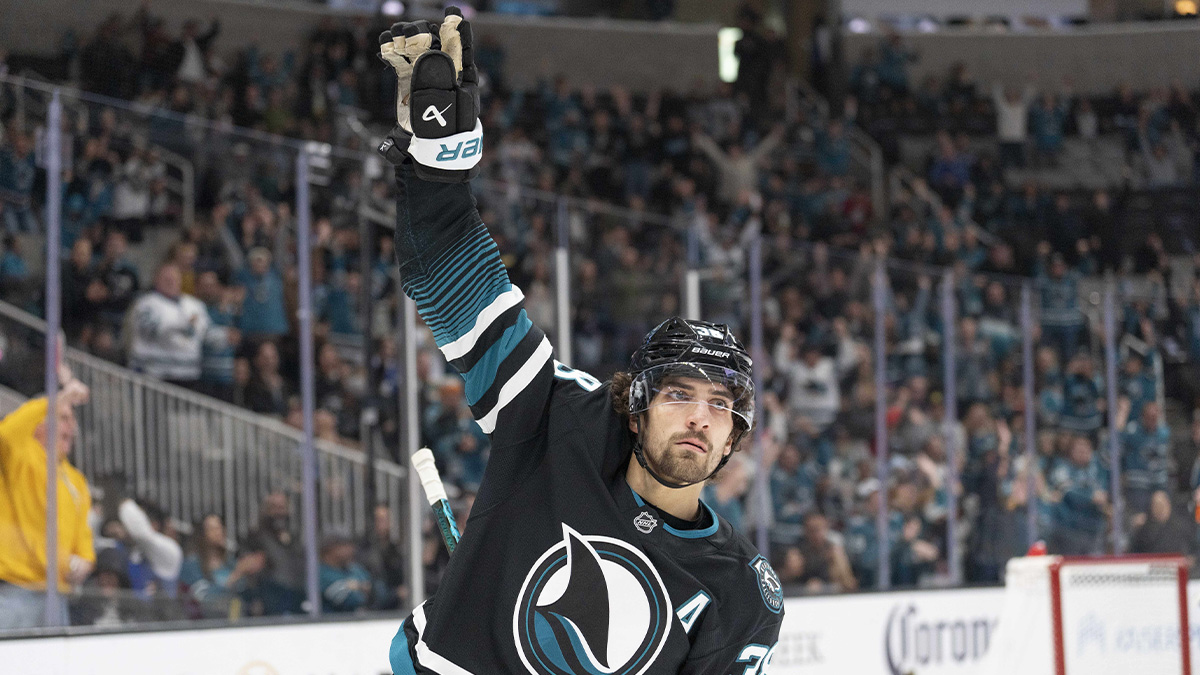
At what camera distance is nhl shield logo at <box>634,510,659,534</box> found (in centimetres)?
215

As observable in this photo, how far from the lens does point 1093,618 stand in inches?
185

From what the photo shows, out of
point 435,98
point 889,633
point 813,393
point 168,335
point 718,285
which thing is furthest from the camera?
point 813,393

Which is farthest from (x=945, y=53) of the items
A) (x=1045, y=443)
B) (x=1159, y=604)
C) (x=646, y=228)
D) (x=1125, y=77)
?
(x=1159, y=604)

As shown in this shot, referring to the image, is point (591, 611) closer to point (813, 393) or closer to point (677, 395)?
point (677, 395)

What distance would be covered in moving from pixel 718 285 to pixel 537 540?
4084 millimetres

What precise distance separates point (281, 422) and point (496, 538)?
8.79 ft

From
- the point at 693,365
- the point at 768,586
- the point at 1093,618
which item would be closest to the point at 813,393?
the point at 1093,618

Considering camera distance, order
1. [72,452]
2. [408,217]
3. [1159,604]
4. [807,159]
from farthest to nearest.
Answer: [807,159]
[1159,604]
[72,452]
[408,217]

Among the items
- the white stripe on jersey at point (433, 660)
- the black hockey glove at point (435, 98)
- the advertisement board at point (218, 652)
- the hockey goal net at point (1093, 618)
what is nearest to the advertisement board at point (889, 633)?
the hockey goal net at point (1093, 618)

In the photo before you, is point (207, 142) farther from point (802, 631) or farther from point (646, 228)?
point (802, 631)

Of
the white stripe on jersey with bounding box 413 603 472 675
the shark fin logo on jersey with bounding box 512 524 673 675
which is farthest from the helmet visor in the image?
the white stripe on jersey with bounding box 413 603 472 675

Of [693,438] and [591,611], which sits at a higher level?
[693,438]

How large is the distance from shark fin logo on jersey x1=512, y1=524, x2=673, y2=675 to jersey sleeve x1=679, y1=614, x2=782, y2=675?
0.27 feet

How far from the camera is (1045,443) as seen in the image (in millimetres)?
7230
